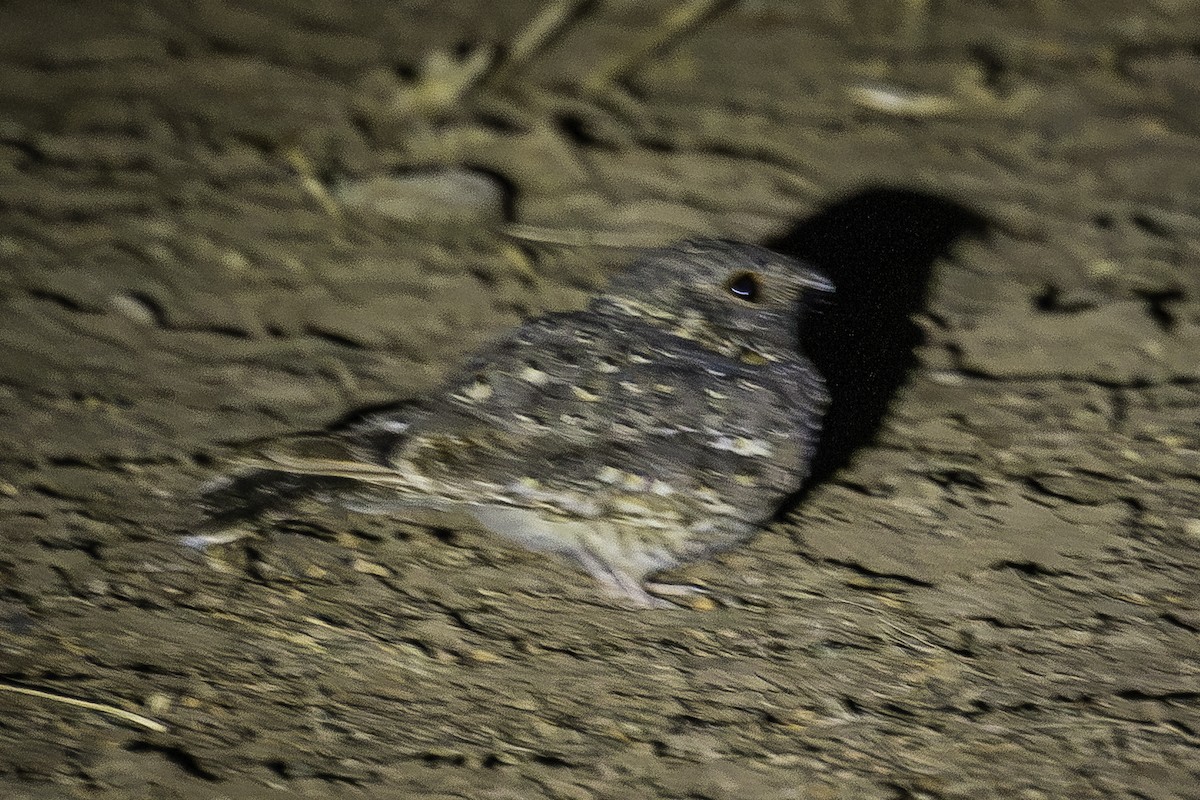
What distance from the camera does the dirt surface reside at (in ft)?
2.98

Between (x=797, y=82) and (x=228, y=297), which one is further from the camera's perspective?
(x=228, y=297)

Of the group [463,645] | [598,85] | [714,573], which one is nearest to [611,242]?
[598,85]

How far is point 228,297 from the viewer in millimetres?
1133

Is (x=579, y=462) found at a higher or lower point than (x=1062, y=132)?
lower

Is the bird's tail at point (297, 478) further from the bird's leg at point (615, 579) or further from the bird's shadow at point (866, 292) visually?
the bird's shadow at point (866, 292)

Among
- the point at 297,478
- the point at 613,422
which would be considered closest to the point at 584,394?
the point at 613,422

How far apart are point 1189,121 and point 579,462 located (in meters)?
0.87

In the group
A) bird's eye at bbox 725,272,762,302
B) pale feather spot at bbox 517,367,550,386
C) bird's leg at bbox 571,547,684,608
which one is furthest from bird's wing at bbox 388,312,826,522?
bird's leg at bbox 571,547,684,608

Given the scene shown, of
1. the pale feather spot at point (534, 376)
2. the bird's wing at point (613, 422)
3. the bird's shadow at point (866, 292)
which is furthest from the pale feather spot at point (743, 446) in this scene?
the pale feather spot at point (534, 376)

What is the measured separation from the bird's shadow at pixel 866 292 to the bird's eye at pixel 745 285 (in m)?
0.05

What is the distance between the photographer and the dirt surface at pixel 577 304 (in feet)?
2.98

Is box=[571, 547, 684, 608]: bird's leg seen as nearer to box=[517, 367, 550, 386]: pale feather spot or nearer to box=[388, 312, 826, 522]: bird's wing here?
box=[388, 312, 826, 522]: bird's wing

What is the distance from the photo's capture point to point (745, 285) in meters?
1.15

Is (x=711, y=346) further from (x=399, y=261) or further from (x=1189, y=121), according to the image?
(x=1189, y=121)
